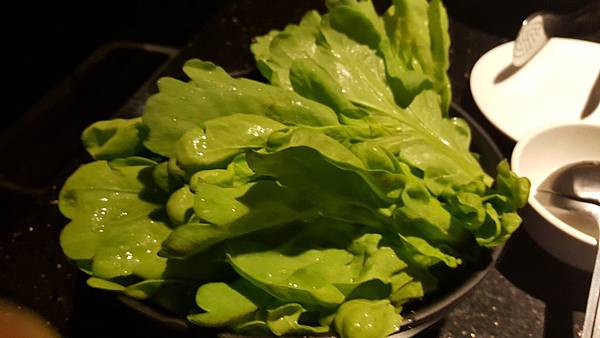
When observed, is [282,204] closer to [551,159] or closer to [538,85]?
A: [551,159]

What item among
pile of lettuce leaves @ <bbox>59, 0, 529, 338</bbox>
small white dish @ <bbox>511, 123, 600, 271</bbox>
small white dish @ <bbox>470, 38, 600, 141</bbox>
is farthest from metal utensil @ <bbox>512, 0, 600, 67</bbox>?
pile of lettuce leaves @ <bbox>59, 0, 529, 338</bbox>

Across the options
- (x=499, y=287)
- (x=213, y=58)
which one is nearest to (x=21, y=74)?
(x=213, y=58)

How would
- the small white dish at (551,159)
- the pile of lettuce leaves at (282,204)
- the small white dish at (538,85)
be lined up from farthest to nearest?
the small white dish at (538,85), the small white dish at (551,159), the pile of lettuce leaves at (282,204)

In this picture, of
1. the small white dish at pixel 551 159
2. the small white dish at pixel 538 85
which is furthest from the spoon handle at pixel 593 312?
the small white dish at pixel 538 85

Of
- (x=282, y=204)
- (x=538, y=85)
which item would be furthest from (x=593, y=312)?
(x=538, y=85)

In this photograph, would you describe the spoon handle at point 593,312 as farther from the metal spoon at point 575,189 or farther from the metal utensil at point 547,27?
the metal utensil at point 547,27
